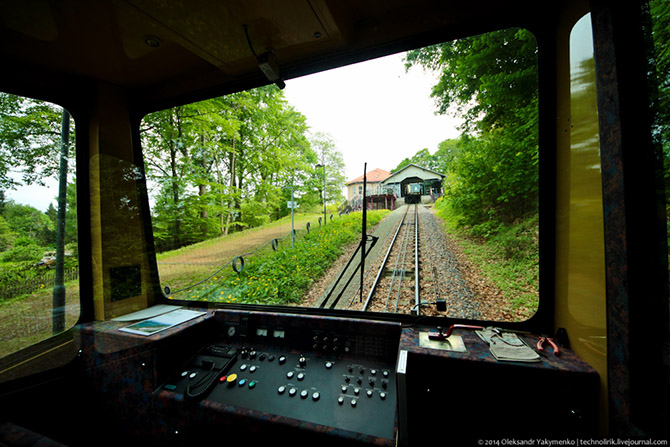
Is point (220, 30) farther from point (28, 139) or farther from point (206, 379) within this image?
point (206, 379)

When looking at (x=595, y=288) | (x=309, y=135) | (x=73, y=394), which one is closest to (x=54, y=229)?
(x=73, y=394)

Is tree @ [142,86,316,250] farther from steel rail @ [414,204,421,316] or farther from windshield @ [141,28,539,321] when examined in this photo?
steel rail @ [414,204,421,316]

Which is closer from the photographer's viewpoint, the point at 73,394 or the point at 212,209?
the point at 73,394

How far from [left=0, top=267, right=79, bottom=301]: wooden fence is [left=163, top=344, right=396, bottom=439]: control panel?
110 centimetres

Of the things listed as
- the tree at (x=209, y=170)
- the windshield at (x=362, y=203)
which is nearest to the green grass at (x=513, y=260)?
the windshield at (x=362, y=203)

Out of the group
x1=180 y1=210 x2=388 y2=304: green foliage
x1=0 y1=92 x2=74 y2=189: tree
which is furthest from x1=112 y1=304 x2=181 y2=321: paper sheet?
x1=0 y1=92 x2=74 y2=189: tree

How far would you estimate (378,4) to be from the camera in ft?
4.36

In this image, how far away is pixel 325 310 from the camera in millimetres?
1625

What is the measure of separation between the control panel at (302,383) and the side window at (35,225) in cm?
108

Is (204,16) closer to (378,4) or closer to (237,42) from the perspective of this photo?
(237,42)

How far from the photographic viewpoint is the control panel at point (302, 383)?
1.07 m

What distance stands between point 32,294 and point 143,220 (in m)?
0.82

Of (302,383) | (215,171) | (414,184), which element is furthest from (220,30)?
(302,383)

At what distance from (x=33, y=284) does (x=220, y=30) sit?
2.09 m
